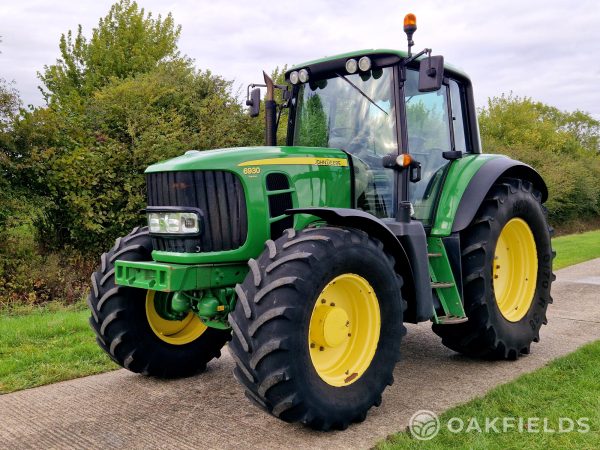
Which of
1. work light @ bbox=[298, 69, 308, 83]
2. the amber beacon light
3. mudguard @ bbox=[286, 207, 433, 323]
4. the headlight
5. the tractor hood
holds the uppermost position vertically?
the amber beacon light

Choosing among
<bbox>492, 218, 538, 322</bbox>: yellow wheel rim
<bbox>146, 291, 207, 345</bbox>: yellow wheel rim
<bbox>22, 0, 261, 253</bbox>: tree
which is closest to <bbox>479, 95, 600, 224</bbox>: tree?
<bbox>22, 0, 261, 253</bbox>: tree

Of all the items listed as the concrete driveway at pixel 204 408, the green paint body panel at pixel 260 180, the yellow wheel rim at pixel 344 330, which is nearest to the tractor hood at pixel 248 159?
the green paint body panel at pixel 260 180

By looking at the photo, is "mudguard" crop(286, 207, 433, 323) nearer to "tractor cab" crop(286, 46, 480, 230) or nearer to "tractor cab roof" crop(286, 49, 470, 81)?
"tractor cab" crop(286, 46, 480, 230)

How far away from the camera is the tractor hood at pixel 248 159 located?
3.93 m

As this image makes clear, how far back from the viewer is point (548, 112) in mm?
48625

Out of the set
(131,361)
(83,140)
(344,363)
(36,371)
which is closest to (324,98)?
(344,363)

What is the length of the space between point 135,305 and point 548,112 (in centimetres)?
5005

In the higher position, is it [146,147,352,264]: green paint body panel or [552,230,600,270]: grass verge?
[146,147,352,264]: green paint body panel

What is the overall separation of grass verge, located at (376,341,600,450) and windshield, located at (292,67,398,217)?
157 centimetres

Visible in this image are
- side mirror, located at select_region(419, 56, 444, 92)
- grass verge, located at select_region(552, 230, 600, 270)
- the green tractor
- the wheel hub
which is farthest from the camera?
grass verge, located at select_region(552, 230, 600, 270)

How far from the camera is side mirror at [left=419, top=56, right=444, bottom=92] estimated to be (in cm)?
412

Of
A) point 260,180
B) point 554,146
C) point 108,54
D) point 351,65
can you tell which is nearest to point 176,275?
point 260,180

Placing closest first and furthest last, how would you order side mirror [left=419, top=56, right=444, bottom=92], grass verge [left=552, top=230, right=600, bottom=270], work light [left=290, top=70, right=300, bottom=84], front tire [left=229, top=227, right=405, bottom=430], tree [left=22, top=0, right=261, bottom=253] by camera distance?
1. front tire [left=229, top=227, right=405, bottom=430]
2. side mirror [left=419, top=56, right=444, bottom=92]
3. work light [left=290, top=70, right=300, bottom=84]
4. tree [left=22, top=0, right=261, bottom=253]
5. grass verge [left=552, top=230, right=600, bottom=270]

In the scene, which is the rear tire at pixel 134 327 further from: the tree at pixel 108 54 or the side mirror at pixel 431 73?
the tree at pixel 108 54
